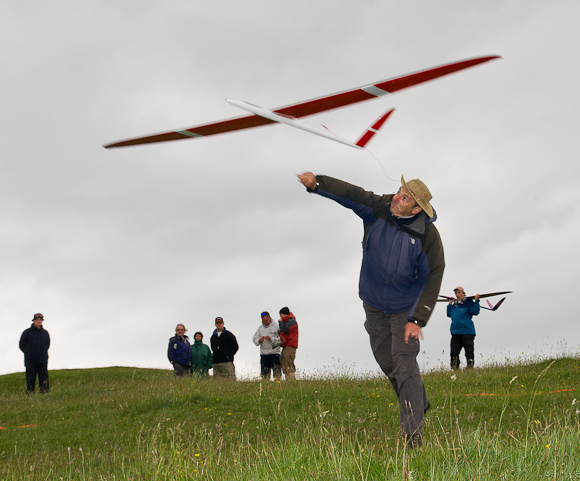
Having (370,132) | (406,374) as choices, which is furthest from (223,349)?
(406,374)

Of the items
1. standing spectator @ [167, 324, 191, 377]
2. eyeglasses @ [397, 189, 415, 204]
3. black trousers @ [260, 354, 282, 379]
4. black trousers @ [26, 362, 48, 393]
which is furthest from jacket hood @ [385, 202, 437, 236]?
black trousers @ [26, 362, 48, 393]

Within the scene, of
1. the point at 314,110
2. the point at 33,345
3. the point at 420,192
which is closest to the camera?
the point at 420,192

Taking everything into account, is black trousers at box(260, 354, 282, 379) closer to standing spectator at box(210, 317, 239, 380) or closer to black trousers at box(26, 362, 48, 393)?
standing spectator at box(210, 317, 239, 380)

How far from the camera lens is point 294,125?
672 cm

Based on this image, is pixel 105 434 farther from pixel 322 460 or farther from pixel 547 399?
pixel 547 399

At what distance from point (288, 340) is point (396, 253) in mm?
9992

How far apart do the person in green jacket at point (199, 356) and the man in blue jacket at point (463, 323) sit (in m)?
7.11

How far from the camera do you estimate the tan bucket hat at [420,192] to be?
520cm

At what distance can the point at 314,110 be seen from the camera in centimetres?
777

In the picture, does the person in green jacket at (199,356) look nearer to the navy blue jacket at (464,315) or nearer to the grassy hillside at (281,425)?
the grassy hillside at (281,425)

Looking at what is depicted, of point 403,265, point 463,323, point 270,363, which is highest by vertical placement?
point 403,265

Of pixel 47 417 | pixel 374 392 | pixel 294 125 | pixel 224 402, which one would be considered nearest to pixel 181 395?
pixel 224 402

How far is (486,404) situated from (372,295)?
16.0 feet

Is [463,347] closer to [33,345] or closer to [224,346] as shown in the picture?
[224,346]
